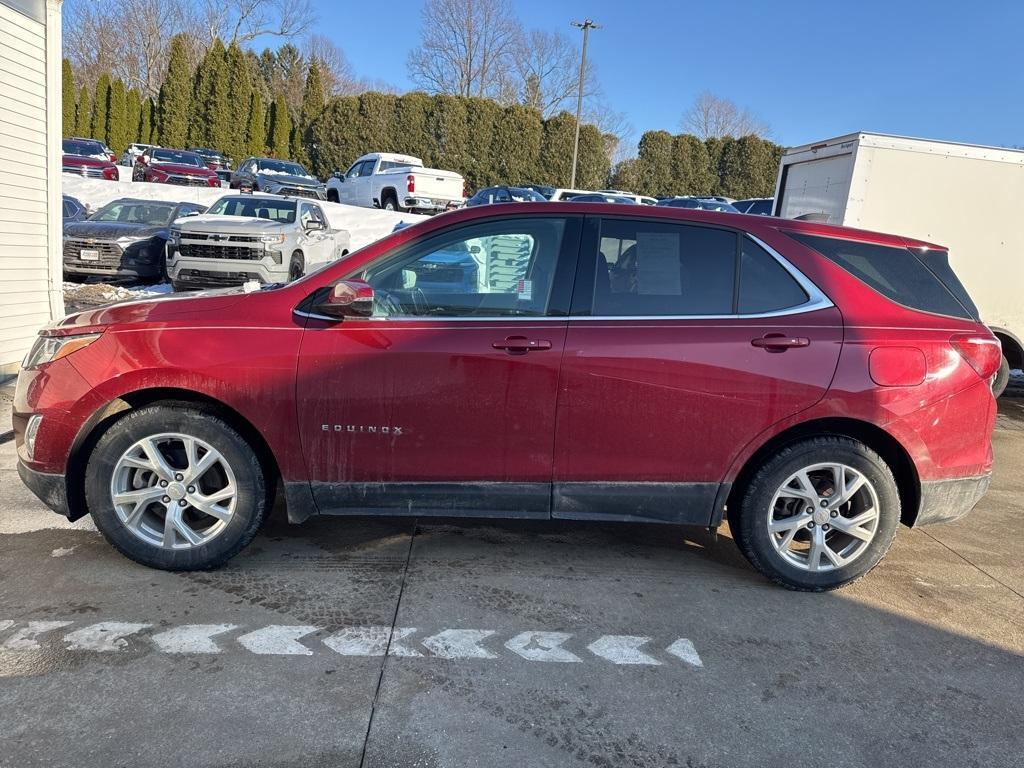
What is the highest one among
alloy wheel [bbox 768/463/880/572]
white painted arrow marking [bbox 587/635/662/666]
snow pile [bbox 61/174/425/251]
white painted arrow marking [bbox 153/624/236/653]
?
snow pile [bbox 61/174/425/251]

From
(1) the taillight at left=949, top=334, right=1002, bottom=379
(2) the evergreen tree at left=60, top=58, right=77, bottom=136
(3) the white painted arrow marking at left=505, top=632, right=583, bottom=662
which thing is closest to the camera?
(3) the white painted arrow marking at left=505, top=632, right=583, bottom=662

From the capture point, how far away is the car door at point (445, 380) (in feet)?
10.9

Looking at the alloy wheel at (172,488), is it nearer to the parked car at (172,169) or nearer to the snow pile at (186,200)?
the snow pile at (186,200)

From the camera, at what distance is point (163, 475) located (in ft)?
11.1

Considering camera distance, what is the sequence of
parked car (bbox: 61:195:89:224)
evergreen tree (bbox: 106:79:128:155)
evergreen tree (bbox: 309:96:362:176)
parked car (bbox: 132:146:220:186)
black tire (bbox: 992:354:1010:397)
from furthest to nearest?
evergreen tree (bbox: 106:79:128:155)
evergreen tree (bbox: 309:96:362:176)
parked car (bbox: 132:146:220:186)
parked car (bbox: 61:195:89:224)
black tire (bbox: 992:354:1010:397)

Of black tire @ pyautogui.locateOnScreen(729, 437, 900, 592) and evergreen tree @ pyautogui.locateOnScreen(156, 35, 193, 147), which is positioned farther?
evergreen tree @ pyautogui.locateOnScreen(156, 35, 193, 147)

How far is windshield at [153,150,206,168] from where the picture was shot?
81.8 feet

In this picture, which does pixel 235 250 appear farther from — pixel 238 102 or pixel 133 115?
pixel 133 115

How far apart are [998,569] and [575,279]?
2.92m

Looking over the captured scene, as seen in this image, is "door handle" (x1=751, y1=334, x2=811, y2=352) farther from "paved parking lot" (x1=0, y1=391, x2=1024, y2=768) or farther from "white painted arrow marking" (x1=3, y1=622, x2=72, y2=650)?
"white painted arrow marking" (x1=3, y1=622, x2=72, y2=650)

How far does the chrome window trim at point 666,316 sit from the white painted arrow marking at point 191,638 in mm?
1402

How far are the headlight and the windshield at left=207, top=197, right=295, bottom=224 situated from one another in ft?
30.7

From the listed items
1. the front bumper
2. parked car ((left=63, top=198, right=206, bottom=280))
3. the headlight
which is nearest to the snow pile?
parked car ((left=63, top=198, right=206, bottom=280))

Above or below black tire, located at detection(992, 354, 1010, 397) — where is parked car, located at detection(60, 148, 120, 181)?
above
